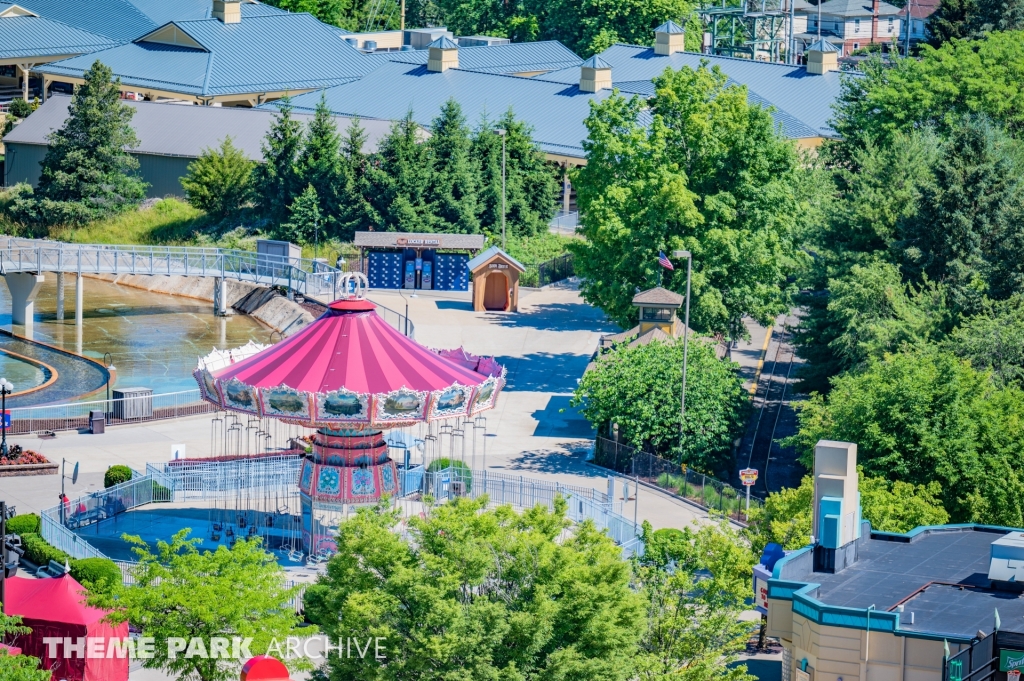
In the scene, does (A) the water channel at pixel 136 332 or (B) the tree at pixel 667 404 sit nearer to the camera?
(B) the tree at pixel 667 404

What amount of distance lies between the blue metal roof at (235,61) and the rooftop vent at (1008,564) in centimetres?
8337

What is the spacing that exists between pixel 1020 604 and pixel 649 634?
8.61 meters

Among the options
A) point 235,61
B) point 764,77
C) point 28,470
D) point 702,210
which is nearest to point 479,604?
point 28,470

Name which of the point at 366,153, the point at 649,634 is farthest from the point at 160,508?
the point at 366,153

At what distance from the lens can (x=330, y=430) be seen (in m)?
51.1

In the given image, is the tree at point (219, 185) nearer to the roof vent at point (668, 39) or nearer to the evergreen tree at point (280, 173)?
the evergreen tree at point (280, 173)

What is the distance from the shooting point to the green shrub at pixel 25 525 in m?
48.6

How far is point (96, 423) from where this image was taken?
2397 inches

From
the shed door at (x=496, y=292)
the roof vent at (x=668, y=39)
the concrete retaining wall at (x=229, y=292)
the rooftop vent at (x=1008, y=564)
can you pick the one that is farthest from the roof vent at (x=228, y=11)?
the rooftop vent at (x=1008, y=564)

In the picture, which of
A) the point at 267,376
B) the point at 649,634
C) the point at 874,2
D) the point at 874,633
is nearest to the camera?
the point at 874,633

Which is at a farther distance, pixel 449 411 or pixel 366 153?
pixel 366 153

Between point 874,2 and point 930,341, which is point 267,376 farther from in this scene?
point 874,2

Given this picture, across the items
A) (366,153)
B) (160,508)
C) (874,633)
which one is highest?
(366,153)

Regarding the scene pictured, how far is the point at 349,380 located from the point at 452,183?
40320mm
